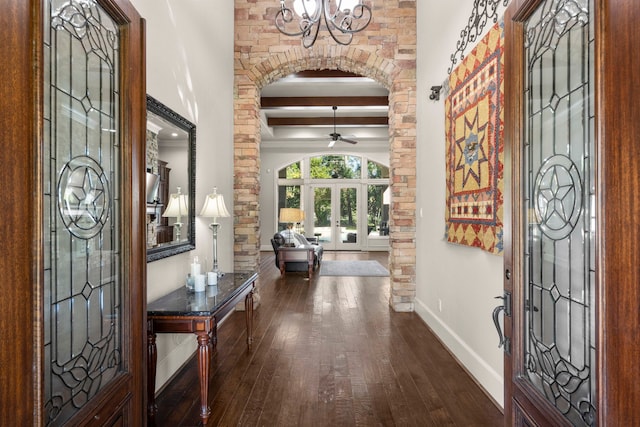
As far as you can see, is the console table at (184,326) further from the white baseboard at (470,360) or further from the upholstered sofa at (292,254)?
the upholstered sofa at (292,254)

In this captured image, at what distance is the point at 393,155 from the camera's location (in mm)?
4426

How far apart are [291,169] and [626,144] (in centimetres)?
1059

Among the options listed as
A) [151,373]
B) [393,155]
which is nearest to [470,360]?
[151,373]

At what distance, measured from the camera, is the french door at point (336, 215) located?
11.2m

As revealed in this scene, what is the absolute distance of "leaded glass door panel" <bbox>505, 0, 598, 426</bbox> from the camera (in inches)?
43.2

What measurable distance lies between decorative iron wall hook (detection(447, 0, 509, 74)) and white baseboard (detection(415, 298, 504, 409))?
236cm

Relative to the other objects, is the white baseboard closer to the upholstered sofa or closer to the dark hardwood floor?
the dark hardwood floor

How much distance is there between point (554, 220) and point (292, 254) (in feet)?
18.8

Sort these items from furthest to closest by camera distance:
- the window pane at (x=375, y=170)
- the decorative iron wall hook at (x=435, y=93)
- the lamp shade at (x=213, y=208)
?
the window pane at (x=375, y=170), the decorative iron wall hook at (x=435, y=93), the lamp shade at (x=213, y=208)

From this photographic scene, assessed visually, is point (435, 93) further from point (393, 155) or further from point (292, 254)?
point (292, 254)

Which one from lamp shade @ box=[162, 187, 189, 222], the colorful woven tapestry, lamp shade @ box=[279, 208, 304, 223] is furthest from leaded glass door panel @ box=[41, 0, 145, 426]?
lamp shade @ box=[279, 208, 304, 223]

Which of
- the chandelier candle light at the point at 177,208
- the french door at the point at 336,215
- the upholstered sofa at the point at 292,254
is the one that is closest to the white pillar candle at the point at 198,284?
the chandelier candle light at the point at 177,208

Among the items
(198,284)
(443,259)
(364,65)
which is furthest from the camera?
(364,65)

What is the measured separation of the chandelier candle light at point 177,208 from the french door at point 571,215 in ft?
7.47
